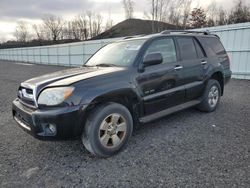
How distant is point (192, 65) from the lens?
4.13 metres

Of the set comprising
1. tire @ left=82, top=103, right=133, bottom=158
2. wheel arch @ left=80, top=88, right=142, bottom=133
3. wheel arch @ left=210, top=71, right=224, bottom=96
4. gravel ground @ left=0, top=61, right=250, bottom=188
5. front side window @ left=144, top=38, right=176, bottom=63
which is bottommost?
gravel ground @ left=0, top=61, right=250, bottom=188

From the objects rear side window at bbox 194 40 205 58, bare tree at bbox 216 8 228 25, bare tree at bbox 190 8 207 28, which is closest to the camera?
rear side window at bbox 194 40 205 58

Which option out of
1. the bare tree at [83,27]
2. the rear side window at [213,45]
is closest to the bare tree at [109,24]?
the bare tree at [83,27]

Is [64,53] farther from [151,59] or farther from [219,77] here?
[151,59]

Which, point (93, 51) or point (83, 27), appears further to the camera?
point (83, 27)

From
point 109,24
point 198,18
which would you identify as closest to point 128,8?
point 198,18

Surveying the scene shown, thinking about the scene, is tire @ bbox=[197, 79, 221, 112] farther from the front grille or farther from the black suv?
the front grille

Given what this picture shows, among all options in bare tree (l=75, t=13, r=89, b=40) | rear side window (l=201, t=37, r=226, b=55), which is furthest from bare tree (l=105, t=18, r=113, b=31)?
rear side window (l=201, t=37, r=226, b=55)

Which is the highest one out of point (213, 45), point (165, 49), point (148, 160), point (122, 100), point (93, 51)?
point (93, 51)

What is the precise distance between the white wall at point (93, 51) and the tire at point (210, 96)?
5479 millimetres

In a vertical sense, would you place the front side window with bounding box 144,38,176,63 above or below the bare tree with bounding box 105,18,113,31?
below

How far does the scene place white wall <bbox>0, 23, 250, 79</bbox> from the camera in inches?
360

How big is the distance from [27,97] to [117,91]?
4.24 feet

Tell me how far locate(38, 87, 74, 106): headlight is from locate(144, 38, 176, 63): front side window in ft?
5.06
